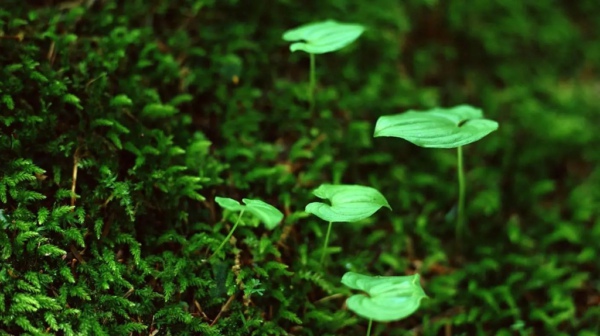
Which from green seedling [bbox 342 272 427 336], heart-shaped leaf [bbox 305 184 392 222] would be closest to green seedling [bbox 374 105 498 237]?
heart-shaped leaf [bbox 305 184 392 222]

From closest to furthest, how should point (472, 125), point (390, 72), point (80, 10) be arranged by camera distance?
point (472, 125) < point (80, 10) < point (390, 72)

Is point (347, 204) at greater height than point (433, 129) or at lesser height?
lesser

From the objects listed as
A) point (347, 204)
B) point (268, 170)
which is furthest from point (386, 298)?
point (268, 170)

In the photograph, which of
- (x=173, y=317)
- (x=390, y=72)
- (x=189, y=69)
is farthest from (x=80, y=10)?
(x=390, y=72)

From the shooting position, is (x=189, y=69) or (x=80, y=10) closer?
(x=80, y=10)

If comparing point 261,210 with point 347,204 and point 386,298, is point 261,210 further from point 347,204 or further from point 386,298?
point 386,298

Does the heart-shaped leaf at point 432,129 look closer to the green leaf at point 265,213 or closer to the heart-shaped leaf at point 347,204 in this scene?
the heart-shaped leaf at point 347,204

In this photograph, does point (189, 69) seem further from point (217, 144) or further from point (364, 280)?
point (364, 280)

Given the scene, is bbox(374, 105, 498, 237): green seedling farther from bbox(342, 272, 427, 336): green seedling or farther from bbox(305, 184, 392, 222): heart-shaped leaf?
bbox(342, 272, 427, 336): green seedling
